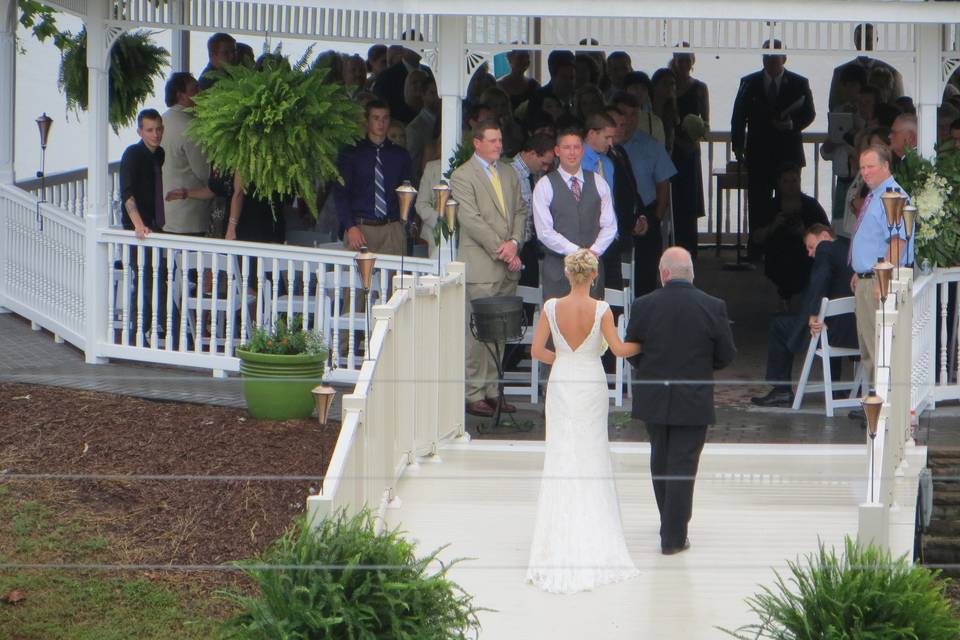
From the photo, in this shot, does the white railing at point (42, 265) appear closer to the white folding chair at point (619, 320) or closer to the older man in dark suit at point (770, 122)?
the white folding chair at point (619, 320)

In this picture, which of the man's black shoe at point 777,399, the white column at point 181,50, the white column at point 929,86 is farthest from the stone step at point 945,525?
the white column at point 181,50

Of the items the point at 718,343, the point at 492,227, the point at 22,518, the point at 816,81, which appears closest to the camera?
the point at 718,343

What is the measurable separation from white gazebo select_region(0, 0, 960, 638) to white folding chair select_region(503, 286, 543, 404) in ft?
2.46

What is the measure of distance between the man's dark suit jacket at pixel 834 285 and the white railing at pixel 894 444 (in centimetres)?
109

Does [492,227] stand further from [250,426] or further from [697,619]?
[697,619]

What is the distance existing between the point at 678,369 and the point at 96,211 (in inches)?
252

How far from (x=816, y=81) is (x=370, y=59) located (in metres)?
9.44

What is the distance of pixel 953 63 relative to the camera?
1389 centimetres

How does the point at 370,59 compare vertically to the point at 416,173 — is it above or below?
above

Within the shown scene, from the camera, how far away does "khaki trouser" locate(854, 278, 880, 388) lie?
12.7 m

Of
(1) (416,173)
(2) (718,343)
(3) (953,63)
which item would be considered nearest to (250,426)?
(1) (416,173)

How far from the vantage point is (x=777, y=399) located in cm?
1402

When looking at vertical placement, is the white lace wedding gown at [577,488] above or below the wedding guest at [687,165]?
below

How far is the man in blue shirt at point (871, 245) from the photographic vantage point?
40.8 ft
